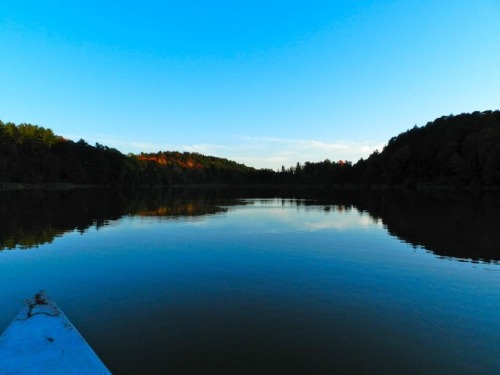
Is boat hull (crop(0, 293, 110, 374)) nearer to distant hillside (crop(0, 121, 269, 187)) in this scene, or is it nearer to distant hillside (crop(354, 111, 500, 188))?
distant hillside (crop(354, 111, 500, 188))

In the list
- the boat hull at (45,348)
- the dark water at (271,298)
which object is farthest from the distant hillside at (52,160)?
the boat hull at (45,348)

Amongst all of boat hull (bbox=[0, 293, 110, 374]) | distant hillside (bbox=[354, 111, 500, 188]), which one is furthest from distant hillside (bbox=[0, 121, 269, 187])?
boat hull (bbox=[0, 293, 110, 374])

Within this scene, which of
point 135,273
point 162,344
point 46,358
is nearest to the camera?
point 46,358

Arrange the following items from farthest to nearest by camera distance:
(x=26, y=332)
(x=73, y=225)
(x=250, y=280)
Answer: (x=73, y=225) → (x=250, y=280) → (x=26, y=332)

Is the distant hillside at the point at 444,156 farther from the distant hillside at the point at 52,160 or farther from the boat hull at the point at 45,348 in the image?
the distant hillside at the point at 52,160

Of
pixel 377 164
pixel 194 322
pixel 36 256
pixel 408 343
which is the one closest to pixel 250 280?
pixel 194 322

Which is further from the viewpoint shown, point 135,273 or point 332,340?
point 135,273

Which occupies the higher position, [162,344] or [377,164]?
[377,164]

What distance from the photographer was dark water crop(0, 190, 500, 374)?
7.64 metres

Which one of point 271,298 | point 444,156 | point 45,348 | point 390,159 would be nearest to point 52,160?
point 390,159

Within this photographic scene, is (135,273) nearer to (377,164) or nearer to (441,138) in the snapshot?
(441,138)

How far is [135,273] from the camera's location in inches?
576

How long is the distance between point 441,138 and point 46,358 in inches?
6618

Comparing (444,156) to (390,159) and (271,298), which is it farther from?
(271,298)
